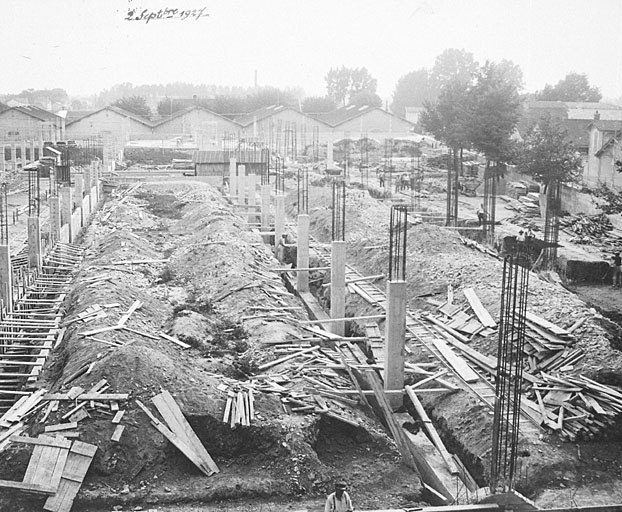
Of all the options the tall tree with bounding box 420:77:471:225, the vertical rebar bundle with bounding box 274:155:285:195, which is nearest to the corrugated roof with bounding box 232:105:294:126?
the tall tree with bounding box 420:77:471:225

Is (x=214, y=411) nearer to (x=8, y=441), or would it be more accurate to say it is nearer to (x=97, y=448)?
(x=97, y=448)

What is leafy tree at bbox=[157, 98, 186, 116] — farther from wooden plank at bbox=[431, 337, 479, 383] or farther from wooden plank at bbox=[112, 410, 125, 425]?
wooden plank at bbox=[112, 410, 125, 425]

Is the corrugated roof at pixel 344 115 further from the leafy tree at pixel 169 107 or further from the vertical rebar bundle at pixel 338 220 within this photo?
the vertical rebar bundle at pixel 338 220

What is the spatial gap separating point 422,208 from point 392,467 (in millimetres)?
25910

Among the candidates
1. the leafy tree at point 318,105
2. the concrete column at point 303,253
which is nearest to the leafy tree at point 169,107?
the leafy tree at point 318,105

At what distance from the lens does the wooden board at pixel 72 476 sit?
386 inches

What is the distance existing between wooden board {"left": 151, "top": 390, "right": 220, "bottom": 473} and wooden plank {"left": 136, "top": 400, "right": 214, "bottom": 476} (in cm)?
6

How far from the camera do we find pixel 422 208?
3684cm

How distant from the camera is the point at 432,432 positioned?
13242mm

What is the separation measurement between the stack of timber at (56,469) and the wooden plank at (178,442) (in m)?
0.94

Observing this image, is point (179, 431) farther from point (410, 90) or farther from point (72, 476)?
point (410, 90)

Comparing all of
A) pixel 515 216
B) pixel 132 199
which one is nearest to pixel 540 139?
pixel 515 216

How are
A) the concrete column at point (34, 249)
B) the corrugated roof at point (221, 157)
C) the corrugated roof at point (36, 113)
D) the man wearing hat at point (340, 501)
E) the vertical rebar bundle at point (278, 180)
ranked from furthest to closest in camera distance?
the corrugated roof at point (36, 113)
the corrugated roof at point (221, 157)
the vertical rebar bundle at point (278, 180)
the concrete column at point (34, 249)
the man wearing hat at point (340, 501)

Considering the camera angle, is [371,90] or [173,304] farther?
[371,90]
